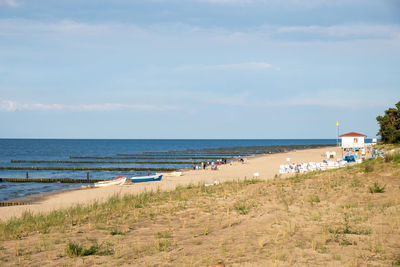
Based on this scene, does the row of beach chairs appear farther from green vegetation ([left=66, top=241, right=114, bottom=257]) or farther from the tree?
the tree

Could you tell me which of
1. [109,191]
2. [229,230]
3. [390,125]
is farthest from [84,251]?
[390,125]

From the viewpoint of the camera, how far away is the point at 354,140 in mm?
56312

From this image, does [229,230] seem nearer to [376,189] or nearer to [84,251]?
[84,251]

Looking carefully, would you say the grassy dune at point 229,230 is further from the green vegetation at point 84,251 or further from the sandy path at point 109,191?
the sandy path at point 109,191

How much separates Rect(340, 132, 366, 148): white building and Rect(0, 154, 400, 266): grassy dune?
44309mm

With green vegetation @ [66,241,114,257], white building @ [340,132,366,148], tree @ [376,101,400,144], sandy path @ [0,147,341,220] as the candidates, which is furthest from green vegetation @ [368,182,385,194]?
white building @ [340,132,366,148]

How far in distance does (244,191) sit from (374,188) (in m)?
5.31

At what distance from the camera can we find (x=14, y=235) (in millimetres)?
9344

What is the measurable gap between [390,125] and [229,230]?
5831 cm

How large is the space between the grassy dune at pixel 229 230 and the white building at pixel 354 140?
4431 centimetres

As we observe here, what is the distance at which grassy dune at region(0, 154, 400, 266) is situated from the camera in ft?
23.4

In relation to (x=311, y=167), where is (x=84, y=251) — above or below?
above

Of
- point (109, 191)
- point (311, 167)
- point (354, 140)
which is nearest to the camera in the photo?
point (109, 191)

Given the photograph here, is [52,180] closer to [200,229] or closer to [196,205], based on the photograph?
[196,205]
